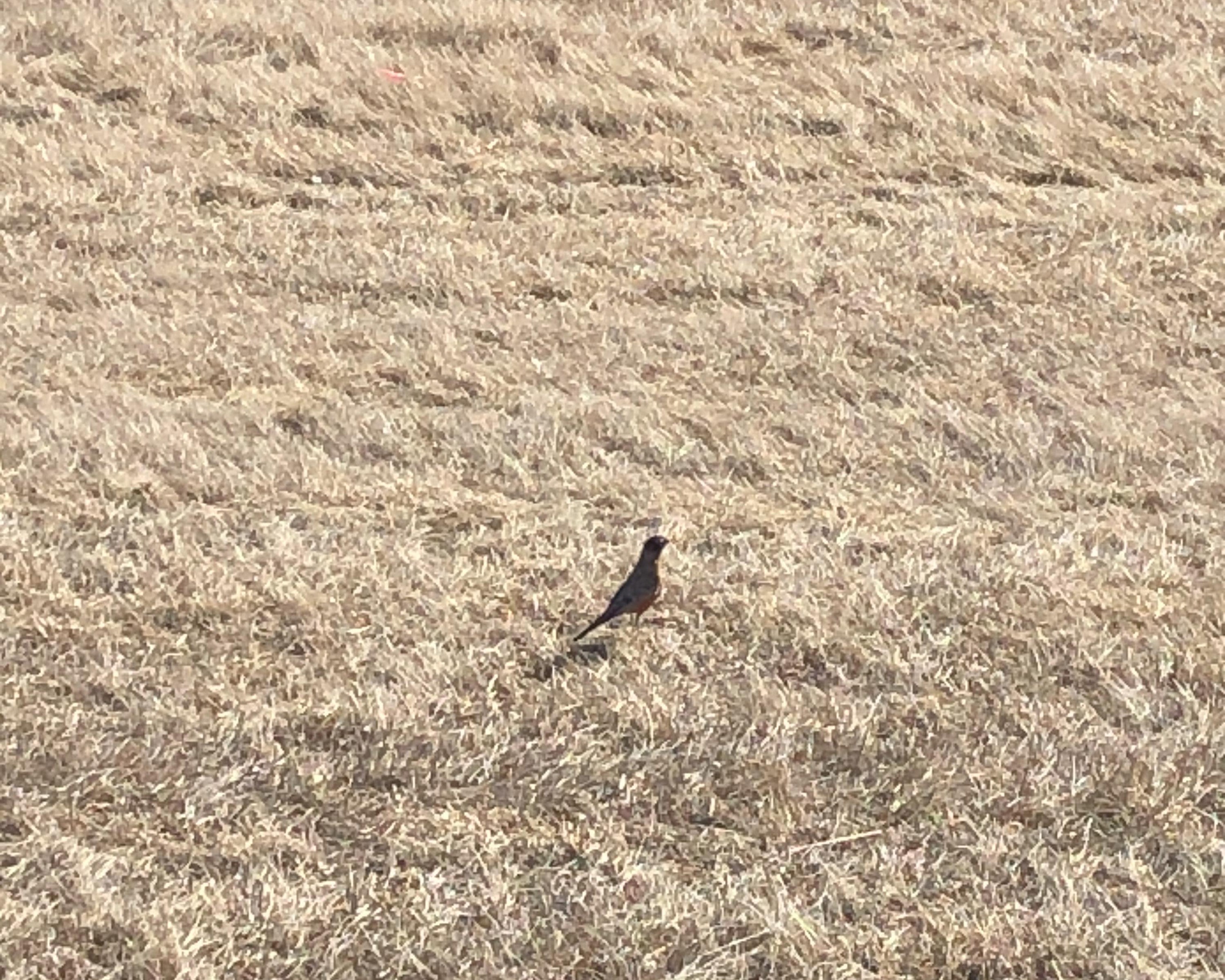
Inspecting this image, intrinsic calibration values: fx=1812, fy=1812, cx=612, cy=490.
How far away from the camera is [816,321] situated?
5.84 m

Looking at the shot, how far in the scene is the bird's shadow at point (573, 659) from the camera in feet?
12.5

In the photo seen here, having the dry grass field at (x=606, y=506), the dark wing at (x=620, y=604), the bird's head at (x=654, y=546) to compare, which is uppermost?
the bird's head at (x=654, y=546)

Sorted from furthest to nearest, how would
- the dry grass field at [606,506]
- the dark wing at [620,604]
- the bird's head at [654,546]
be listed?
the bird's head at [654,546], the dark wing at [620,604], the dry grass field at [606,506]

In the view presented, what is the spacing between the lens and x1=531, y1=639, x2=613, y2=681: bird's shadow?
3.81m

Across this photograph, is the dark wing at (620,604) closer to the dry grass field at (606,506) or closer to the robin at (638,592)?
the robin at (638,592)

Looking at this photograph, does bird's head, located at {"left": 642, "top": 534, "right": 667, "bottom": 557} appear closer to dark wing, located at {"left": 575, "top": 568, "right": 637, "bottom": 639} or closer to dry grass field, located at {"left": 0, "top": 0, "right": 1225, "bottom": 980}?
dark wing, located at {"left": 575, "top": 568, "right": 637, "bottom": 639}

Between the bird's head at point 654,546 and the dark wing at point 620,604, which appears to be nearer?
the dark wing at point 620,604

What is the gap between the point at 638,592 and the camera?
3826 millimetres

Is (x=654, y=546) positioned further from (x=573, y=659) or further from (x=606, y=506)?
(x=606, y=506)

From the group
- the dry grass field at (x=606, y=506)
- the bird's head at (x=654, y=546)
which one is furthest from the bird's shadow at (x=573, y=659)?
the bird's head at (x=654, y=546)

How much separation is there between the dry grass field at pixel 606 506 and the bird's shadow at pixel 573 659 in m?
0.03

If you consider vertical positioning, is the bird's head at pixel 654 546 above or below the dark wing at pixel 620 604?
above

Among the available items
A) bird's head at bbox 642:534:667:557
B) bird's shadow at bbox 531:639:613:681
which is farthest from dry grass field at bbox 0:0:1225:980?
bird's head at bbox 642:534:667:557

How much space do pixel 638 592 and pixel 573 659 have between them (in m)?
0.20
